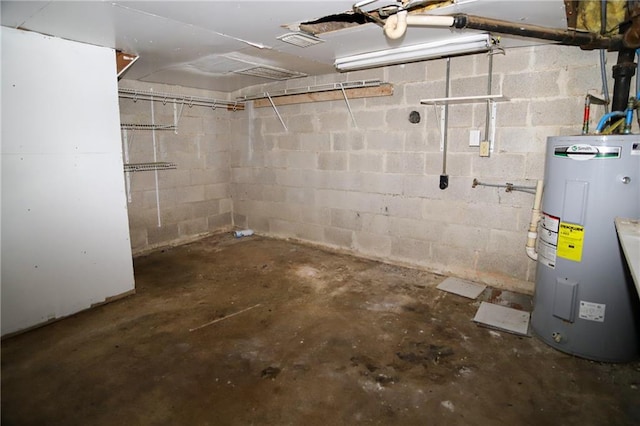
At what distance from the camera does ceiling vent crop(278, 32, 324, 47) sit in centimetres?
258

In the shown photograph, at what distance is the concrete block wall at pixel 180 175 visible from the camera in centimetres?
409

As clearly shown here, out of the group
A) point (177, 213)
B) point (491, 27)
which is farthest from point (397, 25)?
point (177, 213)

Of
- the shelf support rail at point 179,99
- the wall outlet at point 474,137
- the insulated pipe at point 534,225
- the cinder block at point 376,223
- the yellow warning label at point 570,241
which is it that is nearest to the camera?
the yellow warning label at point 570,241

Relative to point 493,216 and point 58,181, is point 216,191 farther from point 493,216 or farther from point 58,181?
point 493,216

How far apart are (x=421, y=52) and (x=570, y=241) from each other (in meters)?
1.78

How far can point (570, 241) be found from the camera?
6.89 feet

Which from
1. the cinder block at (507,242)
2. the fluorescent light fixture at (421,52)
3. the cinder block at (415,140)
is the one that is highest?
the fluorescent light fixture at (421,52)

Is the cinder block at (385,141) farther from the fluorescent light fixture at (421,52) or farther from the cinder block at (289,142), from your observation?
the cinder block at (289,142)

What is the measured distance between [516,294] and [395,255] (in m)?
1.16

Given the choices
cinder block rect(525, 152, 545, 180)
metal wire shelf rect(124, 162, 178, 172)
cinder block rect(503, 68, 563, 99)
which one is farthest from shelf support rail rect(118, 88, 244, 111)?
cinder block rect(525, 152, 545, 180)

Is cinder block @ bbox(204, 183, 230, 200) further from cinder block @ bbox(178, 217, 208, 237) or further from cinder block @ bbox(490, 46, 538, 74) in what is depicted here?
cinder block @ bbox(490, 46, 538, 74)

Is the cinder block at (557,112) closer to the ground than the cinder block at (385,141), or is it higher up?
higher up

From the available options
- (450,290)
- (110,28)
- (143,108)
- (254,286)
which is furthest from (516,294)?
(143,108)

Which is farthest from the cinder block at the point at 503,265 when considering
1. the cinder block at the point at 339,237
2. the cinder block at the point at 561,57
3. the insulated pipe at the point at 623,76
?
the cinder block at the point at 561,57
